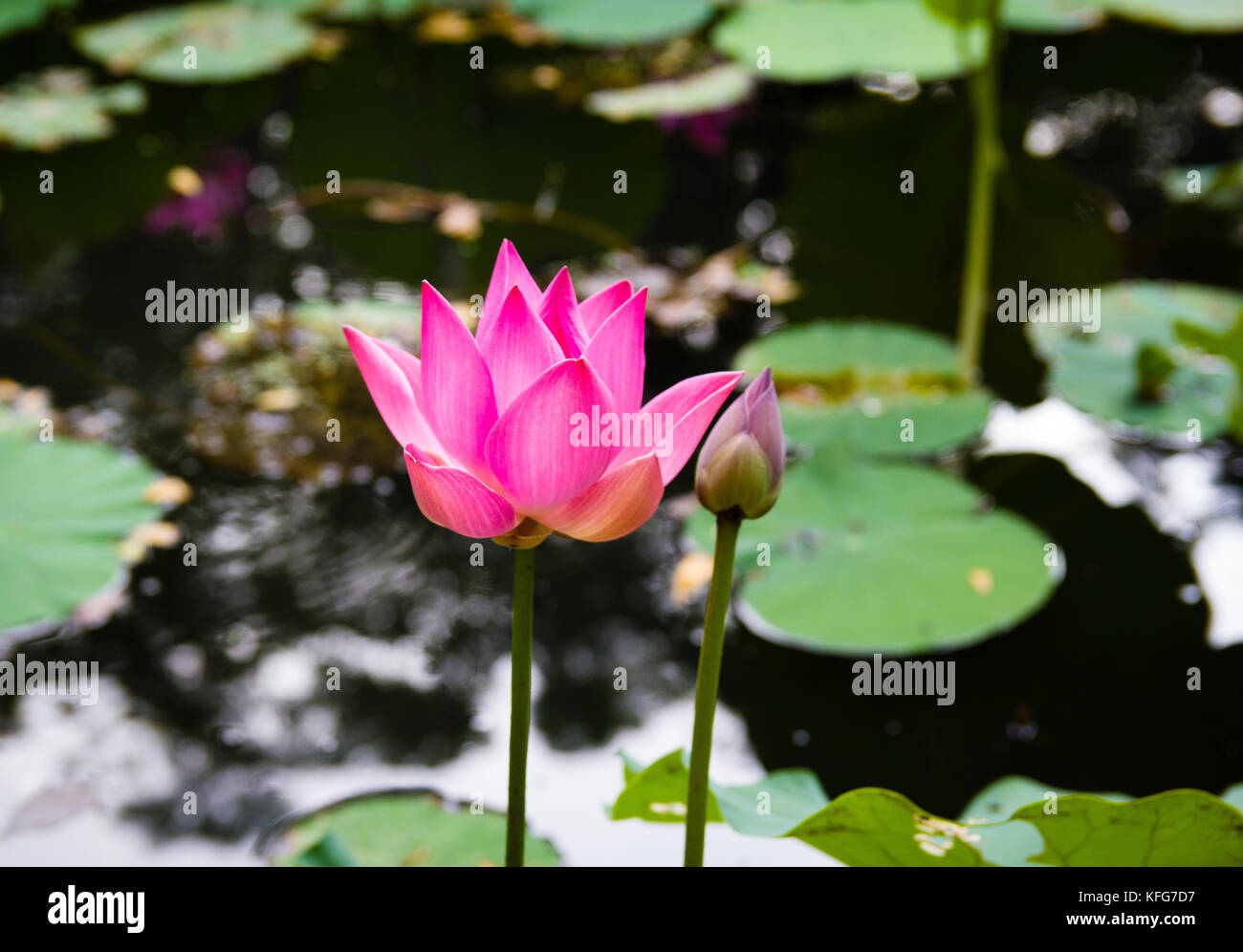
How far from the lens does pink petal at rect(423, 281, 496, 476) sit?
538 millimetres

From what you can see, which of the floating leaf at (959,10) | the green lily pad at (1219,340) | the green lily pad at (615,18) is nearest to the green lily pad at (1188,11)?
the green lily pad at (615,18)

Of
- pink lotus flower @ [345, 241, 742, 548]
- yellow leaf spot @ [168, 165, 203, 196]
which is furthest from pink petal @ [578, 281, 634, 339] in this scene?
yellow leaf spot @ [168, 165, 203, 196]

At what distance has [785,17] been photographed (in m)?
2.98

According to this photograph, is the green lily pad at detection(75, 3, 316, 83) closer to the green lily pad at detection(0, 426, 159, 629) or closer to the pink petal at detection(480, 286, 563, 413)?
the green lily pad at detection(0, 426, 159, 629)

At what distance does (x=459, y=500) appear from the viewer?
1.73 ft

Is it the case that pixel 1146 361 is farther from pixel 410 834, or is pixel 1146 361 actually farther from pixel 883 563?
pixel 410 834

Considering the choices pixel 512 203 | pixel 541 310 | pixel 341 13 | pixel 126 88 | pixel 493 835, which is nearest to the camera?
pixel 541 310

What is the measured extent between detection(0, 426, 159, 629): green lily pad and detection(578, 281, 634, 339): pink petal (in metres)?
0.99

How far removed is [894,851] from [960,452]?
1.10 metres

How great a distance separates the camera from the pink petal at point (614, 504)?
53cm

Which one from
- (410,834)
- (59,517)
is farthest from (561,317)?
(59,517)
